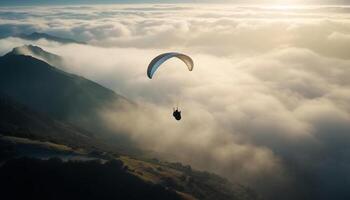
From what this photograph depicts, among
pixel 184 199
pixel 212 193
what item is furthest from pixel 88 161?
pixel 212 193

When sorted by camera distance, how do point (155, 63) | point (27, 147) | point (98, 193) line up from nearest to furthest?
point (155, 63), point (98, 193), point (27, 147)

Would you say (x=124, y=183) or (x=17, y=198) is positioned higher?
(x=124, y=183)

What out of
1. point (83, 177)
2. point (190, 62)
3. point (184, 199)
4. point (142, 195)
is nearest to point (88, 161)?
point (83, 177)

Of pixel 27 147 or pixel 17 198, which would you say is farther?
pixel 27 147

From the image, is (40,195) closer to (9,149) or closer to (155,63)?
(9,149)

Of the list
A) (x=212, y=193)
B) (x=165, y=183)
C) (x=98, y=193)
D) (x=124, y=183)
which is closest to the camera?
(x=98, y=193)

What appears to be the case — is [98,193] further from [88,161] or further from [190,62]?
[190,62]

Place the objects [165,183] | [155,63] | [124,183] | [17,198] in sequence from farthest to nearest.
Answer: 1. [165,183]
2. [124,183]
3. [17,198]
4. [155,63]

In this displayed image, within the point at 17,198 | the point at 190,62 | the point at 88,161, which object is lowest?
the point at 17,198

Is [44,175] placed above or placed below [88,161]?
below
